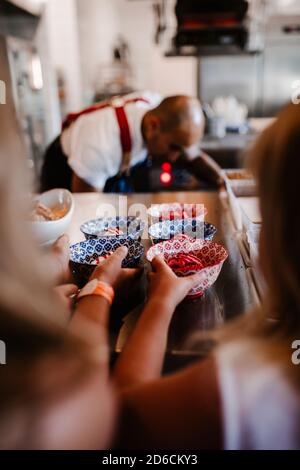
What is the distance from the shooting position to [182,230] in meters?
1.10

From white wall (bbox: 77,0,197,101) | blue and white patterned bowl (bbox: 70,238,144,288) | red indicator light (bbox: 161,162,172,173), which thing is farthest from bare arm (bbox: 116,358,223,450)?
white wall (bbox: 77,0,197,101)

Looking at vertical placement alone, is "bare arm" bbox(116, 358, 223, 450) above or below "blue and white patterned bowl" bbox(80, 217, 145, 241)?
below

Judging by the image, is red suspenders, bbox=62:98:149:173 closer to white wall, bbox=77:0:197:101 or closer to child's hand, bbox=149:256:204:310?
child's hand, bbox=149:256:204:310

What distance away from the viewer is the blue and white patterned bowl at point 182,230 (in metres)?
1.07

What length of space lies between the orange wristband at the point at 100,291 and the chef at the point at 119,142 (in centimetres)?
115

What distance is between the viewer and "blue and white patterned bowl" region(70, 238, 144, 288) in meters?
0.92

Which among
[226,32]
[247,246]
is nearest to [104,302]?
[247,246]

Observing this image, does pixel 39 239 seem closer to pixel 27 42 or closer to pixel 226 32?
pixel 226 32

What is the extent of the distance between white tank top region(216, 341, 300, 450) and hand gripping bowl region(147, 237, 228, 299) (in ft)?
0.89

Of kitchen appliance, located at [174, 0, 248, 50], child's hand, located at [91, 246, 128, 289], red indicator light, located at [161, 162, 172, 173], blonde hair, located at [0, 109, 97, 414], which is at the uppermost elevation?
kitchen appliance, located at [174, 0, 248, 50]

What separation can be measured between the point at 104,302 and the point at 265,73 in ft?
14.8

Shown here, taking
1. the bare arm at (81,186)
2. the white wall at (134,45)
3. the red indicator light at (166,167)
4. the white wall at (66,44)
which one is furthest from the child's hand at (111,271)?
the white wall at (134,45)

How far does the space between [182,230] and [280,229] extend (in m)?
0.51

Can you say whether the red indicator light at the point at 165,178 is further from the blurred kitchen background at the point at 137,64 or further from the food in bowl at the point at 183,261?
the food in bowl at the point at 183,261
